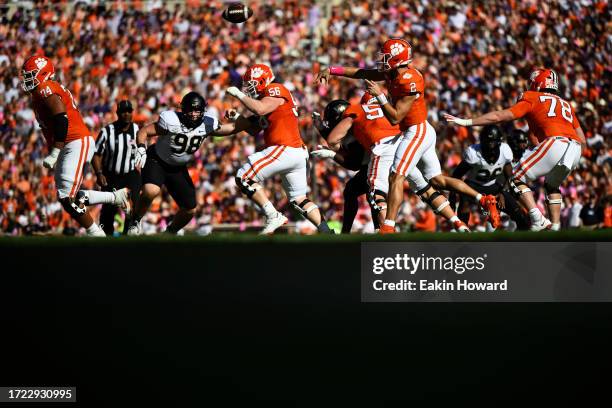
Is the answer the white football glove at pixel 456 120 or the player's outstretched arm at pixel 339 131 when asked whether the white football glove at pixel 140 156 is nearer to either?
the player's outstretched arm at pixel 339 131

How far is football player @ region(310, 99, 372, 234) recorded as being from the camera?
30.4 ft

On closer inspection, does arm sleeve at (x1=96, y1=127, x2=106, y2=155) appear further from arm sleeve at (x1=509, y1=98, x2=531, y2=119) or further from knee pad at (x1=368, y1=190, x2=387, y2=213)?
arm sleeve at (x1=509, y1=98, x2=531, y2=119)

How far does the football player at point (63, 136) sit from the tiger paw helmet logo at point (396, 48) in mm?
2905

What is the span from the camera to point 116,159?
963 centimetres

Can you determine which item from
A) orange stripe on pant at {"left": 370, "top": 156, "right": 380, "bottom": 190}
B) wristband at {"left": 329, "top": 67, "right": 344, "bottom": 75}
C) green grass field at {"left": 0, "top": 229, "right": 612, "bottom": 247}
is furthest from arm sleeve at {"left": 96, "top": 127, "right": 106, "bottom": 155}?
green grass field at {"left": 0, "top": 229, "right": 612, "bottom": 247}

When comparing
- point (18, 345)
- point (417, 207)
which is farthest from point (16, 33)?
point (18, 345)

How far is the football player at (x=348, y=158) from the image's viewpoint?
927 centimetres

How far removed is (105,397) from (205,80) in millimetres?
14204

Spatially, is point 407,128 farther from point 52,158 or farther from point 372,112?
point 52,158

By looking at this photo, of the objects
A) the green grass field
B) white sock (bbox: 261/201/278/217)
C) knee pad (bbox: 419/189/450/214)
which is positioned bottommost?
the green grass field

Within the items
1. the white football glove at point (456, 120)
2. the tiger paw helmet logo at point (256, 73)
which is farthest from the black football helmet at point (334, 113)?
the white football glove at point (456, 120)

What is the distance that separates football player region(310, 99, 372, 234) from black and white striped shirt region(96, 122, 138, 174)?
1936 mm

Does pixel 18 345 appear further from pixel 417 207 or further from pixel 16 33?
pixel 16 33

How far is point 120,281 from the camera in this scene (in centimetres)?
385
